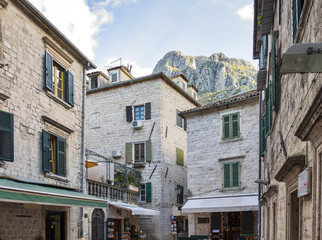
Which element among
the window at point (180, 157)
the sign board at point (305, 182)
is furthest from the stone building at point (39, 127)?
the window at point (180, 157)

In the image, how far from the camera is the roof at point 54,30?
11305mm

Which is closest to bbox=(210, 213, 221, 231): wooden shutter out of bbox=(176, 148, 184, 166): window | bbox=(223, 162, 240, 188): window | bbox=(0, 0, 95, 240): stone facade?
bbox=(223, 162, 240, 188): window

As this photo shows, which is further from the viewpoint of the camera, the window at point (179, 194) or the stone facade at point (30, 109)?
the window at point (179, 194)

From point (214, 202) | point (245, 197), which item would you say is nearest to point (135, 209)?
point (214, 202)

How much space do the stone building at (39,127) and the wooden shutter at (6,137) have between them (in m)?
0.03

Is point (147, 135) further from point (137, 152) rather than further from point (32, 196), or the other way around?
point (32, 196)

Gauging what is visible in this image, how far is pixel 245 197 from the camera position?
18078mm

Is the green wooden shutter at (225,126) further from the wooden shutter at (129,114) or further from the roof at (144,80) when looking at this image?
the wooden shutter at (129,114)

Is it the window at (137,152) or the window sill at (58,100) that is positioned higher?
the window sill at (58,100)

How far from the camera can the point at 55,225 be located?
12555 millimetres

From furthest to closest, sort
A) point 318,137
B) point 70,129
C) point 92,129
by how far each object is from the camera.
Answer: point 92,129 < point 70,129 < point 318,137

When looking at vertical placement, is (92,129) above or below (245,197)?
above

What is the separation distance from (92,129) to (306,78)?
22576mm

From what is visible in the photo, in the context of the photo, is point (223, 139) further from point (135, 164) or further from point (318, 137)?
point (318, 137)
